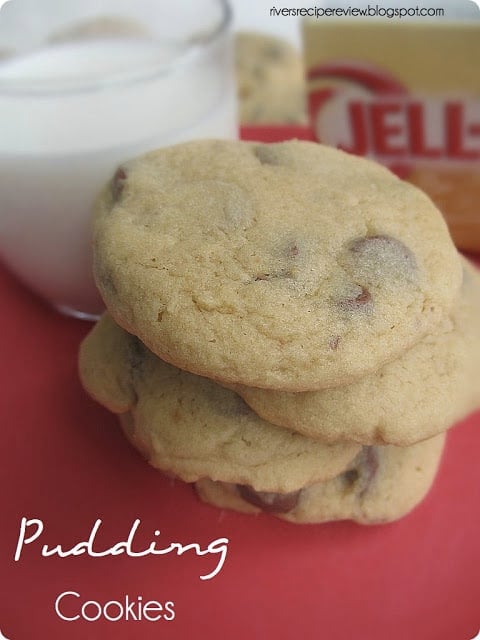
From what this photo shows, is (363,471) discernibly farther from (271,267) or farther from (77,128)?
(77,128)

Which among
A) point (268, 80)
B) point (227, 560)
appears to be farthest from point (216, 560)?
point (268, 80)

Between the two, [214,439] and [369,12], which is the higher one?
[369,12]

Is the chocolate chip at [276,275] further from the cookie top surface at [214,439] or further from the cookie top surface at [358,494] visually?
the cookie top surface at [358,494]

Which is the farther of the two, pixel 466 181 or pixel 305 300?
pixel 466 181

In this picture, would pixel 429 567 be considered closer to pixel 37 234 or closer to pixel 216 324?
pixel 216 324

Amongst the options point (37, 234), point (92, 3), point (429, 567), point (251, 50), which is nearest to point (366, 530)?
point (429, 567)

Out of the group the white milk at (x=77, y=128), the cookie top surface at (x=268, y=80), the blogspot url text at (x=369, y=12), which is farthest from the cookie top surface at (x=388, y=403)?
the cookie top surface at (x=268, y=80)

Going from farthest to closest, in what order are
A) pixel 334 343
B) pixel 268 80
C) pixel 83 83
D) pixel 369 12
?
pixel 268 80 < pixel 369 12 < pixel 83 83 < pixel 334 343
